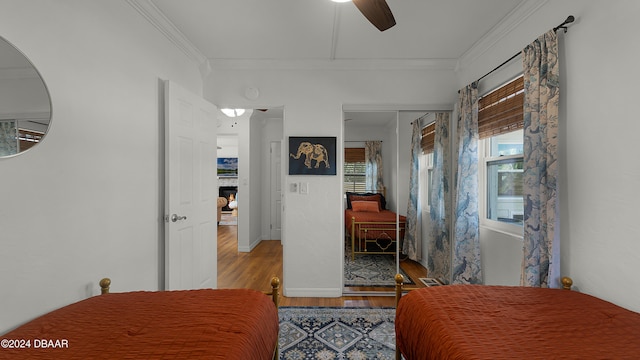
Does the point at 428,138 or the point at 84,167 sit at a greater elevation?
the point at 428,138

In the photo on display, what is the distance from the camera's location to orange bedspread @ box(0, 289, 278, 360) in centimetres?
97

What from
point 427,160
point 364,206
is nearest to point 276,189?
point 364,206

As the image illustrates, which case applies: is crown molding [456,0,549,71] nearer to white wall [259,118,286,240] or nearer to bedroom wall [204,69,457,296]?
bedroom wall [204,69,457,296]

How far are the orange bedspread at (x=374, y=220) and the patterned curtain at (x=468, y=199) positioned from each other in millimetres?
607

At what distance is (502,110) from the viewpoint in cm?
233

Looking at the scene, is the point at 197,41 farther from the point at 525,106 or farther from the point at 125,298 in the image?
the point at 525,106

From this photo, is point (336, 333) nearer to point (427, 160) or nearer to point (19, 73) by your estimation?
point (427, 160)

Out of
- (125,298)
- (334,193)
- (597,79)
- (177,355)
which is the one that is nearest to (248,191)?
(334,193)

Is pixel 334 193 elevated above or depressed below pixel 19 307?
above

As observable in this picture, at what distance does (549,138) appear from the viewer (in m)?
1.73

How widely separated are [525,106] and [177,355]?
2457 mm

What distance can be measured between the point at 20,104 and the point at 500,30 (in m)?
3.22

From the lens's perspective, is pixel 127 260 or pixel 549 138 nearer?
pixel 549 138

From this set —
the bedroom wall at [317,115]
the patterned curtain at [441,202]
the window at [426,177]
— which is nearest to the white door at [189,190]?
A: the bedroom wall at [317,115]
